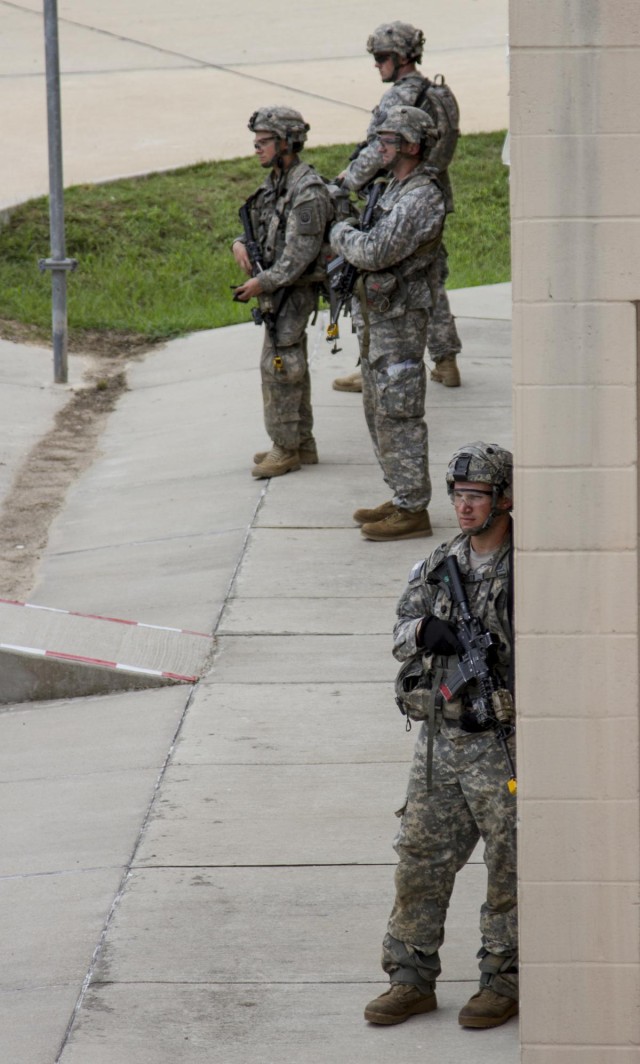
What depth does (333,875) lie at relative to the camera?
19.6 feet

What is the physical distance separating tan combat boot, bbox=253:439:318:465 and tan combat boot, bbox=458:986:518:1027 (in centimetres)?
588

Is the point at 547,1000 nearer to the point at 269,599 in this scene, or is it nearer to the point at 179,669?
the point at 179,669

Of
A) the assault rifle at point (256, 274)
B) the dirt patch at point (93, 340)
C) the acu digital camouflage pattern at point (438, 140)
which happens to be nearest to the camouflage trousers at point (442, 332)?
the acu digital camouflage pattern at point (438, 140)

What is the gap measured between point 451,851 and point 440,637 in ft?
2.14

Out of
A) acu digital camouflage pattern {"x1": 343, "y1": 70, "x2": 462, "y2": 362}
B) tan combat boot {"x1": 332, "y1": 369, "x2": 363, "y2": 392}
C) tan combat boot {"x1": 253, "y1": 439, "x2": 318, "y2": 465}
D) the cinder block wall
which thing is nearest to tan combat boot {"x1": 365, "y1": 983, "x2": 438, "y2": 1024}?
the cinder block wall

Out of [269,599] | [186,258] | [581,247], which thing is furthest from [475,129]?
[581,247]

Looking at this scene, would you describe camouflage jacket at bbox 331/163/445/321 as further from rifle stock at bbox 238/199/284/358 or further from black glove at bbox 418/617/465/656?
black glove at bbox 418/617/465/656

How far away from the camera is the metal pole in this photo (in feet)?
40.0

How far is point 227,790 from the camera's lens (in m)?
6.71

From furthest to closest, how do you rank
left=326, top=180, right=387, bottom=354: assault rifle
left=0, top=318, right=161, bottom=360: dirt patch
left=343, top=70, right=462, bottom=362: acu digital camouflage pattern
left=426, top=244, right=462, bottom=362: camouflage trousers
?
left=0, top=318, right=161, bottom=360: dirt patch → left=426, top=244, right=462, bottom=362: camouflage trousers → left=343, top=70, right=462, bottom=362: acu digital camouflage pattern → left=326, top=180, right=387, bottom=354: assault rifle

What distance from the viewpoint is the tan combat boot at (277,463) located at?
1045 centimetres

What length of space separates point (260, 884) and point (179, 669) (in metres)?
2.20

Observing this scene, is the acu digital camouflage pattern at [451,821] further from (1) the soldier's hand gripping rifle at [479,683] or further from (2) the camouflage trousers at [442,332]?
(2) the camouflage trousers at [442,332]

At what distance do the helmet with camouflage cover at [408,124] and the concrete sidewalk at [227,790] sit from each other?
2329mm
